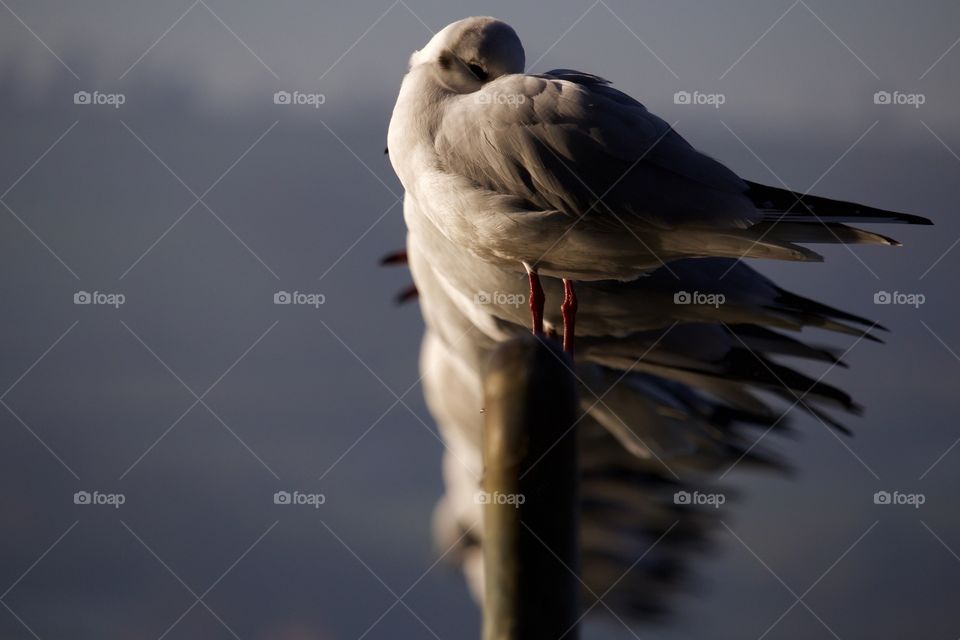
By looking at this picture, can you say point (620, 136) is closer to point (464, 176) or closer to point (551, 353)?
point (464, 176)

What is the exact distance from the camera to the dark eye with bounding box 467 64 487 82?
2.77 m

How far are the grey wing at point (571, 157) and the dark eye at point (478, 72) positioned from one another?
6 centimetres

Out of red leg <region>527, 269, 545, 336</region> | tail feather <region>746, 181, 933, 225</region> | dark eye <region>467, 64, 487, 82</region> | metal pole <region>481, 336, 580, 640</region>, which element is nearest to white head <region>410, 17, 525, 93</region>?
dark eye <region>467, 64, 487, 82</region>

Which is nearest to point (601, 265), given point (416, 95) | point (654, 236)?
point (654, 236)

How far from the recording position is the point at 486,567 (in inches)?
49.7

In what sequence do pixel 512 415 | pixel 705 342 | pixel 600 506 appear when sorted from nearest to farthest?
pixel 512 415 < pixel 600 506 < pixel 705 342

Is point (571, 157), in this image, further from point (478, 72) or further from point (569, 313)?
point (569, 313)

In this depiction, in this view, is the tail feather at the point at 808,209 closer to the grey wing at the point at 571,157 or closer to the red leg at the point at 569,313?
the grey wing at the point at 571,157

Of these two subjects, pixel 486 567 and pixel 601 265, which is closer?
pixel 486 567

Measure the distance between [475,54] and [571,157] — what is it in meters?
0.33

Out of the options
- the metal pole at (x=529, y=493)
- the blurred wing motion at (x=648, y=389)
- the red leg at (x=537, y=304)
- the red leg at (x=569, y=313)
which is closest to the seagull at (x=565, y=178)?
the red leg at (x=537, y=304)

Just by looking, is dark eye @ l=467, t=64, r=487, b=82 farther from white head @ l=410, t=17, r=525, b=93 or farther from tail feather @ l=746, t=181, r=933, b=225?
tail feather @ l=746, t=181, r=933, b=225

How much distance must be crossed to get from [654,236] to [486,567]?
5.21 ft

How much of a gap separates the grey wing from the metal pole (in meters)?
1.45
